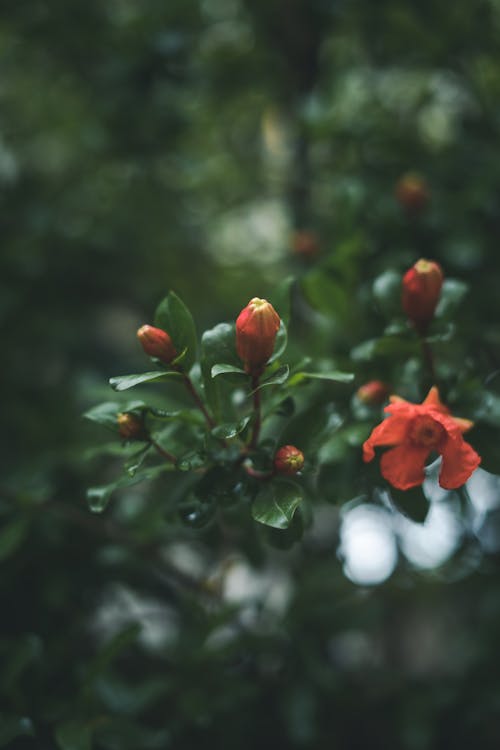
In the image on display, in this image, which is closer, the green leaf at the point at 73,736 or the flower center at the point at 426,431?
the flower center at the point at 426,431

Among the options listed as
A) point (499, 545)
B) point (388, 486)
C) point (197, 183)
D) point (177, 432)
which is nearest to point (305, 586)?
point (499, 545)

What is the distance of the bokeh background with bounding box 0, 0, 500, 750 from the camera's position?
53.7 inches

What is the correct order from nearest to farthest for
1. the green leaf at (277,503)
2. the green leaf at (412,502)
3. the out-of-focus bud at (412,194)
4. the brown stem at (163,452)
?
the green leaf at (277,503) → the brown stem at (163,452) → the green leaf at (412,502) → the out-of-focus bud at (412,194)

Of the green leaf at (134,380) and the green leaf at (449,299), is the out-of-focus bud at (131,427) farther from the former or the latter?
the green leaf at (449,299)

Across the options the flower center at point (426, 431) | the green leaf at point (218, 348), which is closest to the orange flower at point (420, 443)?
the flower center at point (426, 431)

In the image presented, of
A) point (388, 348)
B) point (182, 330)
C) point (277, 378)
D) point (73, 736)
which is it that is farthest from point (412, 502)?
point (73, 736)

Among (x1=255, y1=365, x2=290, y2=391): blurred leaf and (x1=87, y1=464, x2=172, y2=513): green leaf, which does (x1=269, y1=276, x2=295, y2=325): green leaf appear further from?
(x1=87, y1=464, x2=172, y2=513): green leaf

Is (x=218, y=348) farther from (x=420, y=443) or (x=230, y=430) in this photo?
(x=420, y=443)

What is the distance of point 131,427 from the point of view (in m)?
0.92

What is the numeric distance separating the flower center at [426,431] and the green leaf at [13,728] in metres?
0.76

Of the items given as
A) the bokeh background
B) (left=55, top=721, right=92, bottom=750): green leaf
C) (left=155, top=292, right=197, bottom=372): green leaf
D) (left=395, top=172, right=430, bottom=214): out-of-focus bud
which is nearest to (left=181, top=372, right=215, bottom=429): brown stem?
(left=155, top=292, right=197, bottom=372): green leaf

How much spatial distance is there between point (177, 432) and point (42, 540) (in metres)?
0.62

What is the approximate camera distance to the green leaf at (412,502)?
3.43ft

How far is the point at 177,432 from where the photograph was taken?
100cm
